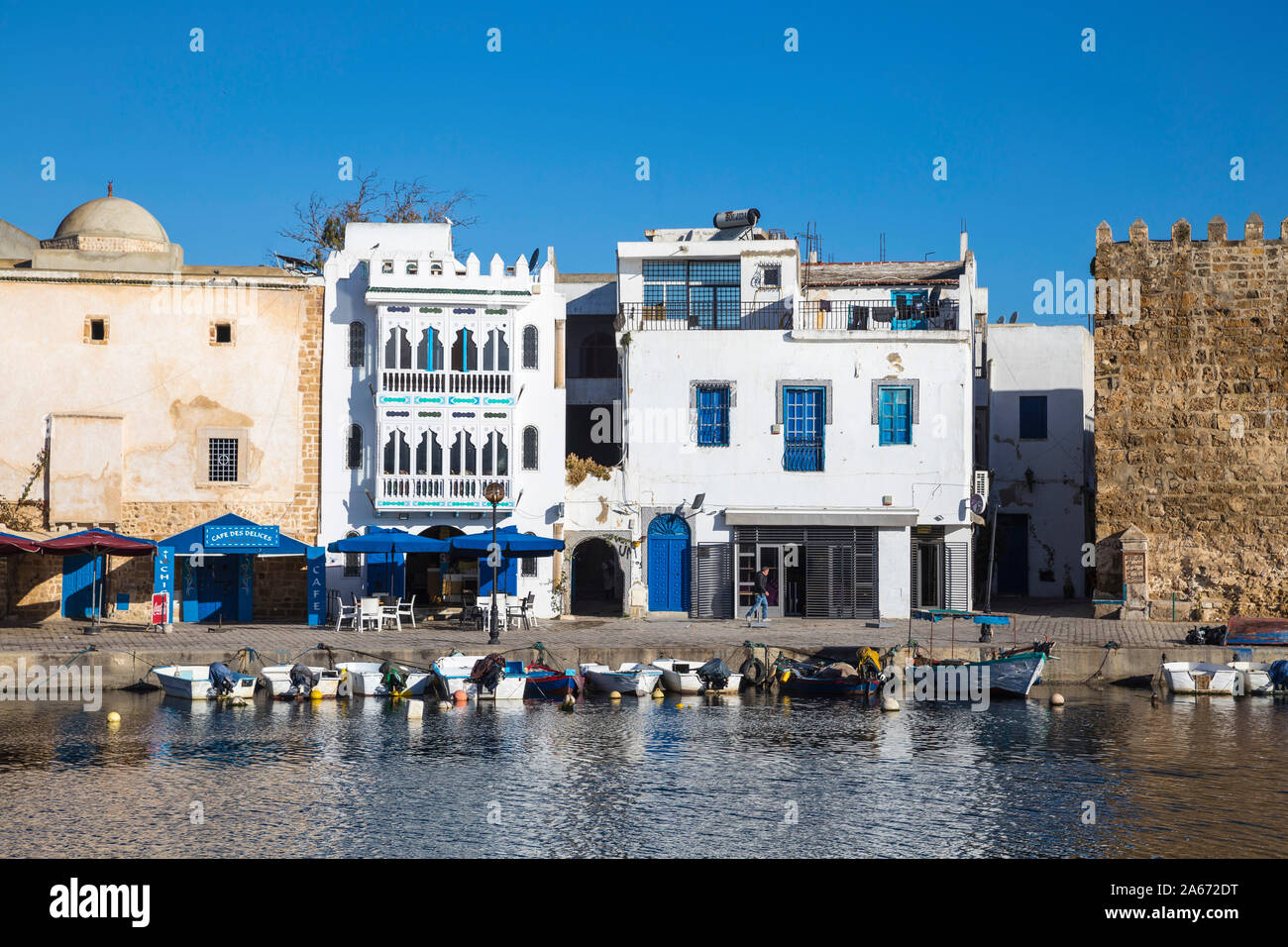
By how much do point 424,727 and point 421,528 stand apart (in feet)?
37.3

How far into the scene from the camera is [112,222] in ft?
145

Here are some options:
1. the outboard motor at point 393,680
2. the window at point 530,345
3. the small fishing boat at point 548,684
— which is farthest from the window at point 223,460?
the small fishing boat at point 548,684

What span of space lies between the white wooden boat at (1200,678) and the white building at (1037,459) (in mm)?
14717

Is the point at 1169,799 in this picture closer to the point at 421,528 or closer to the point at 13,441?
the point at 421,528

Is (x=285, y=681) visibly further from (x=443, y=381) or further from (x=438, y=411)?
(x=443, y=381)

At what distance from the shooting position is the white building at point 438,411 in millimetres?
34406

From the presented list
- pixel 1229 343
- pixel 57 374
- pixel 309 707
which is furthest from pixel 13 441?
pixel 1229 343

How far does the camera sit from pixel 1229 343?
35781 millimetres

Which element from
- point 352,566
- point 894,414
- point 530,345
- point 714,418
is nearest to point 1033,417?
point 894,414

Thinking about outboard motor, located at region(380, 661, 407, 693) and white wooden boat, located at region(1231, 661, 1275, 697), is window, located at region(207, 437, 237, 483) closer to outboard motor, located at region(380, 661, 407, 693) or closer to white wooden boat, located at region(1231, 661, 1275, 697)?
outboard motor, located at region(380, 661, 407, 693)

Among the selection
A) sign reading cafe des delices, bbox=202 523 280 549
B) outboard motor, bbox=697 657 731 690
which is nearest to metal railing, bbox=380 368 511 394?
sign reading cafe des delices, bbox=202 523 280 549

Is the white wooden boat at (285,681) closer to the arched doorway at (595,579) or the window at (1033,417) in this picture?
the arched doorway at (595,579)

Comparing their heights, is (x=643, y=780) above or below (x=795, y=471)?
below

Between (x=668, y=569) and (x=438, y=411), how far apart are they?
7.70 meters
